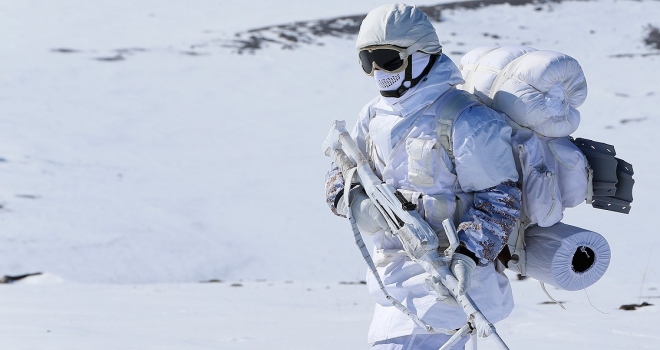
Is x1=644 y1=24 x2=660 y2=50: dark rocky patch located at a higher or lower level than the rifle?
lower

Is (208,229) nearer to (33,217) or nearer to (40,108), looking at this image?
(33,217)

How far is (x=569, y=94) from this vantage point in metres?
3.29

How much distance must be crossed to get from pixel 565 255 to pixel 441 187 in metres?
0.51

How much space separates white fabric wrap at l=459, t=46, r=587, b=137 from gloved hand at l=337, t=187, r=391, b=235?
22.6 inches

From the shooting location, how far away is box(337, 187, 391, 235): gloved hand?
130 inches

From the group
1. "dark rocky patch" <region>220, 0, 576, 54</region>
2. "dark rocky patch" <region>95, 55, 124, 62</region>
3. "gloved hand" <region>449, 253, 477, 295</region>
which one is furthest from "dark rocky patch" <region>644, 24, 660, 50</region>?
"gloved hand" <region>449, 253, 477, 295</region>

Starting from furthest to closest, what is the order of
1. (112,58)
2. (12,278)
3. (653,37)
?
(653,37), (112,58), (12,278)

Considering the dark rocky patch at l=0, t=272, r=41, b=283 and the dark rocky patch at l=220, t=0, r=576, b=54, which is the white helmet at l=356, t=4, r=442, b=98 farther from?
the dark rocky patch at l=220, t=0, r=576, b=54

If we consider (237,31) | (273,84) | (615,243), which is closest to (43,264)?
(615,243)

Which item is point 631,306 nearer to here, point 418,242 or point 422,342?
point 422,342

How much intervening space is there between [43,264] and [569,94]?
6.73 m

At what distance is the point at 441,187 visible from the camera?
3.22 m

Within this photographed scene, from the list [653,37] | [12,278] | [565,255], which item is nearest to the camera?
[565,255]

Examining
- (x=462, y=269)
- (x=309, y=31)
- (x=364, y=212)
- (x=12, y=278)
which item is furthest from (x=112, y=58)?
(x=462, y=269)
